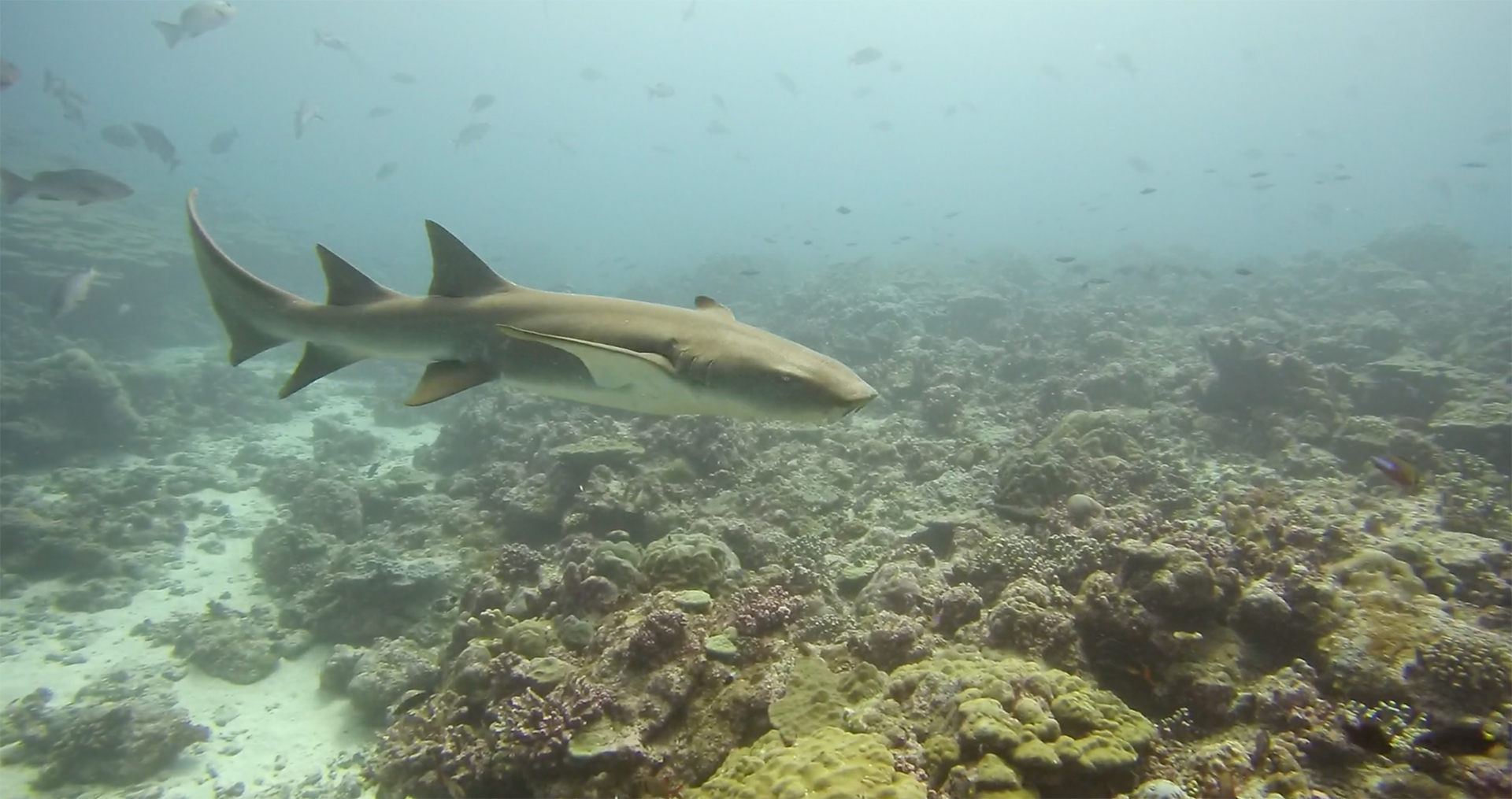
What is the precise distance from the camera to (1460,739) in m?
3.02

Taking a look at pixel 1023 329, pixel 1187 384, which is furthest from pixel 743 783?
pixel 1023 329

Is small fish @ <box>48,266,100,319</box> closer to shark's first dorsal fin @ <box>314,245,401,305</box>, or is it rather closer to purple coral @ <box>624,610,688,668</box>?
shark's first dorsal fin @ <box>314,245,401,305</box>

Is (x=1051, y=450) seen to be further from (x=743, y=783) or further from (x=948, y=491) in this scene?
(x=743, y=783)

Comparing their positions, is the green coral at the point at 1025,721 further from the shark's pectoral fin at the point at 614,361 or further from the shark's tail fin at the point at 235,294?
the shark's tail fin at the point at 235,294

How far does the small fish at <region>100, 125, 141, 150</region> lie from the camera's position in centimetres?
1916

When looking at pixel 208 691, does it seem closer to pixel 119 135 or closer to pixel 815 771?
pixel 815 771

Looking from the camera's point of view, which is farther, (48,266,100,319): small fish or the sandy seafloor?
(48,266,100,319): small fish

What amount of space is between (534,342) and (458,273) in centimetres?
110

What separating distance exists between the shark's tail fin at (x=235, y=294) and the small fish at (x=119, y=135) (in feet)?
70.2

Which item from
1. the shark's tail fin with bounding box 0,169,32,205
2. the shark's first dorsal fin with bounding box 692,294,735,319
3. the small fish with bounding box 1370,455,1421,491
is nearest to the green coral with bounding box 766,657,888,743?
the shark's first dorsal fin with bounding box 692,294,735,319

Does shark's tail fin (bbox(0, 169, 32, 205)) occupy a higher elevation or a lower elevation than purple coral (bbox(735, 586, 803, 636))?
higher

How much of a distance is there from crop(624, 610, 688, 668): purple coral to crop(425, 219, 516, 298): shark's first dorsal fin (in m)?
2.41

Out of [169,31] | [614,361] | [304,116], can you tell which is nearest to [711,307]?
[614,361]

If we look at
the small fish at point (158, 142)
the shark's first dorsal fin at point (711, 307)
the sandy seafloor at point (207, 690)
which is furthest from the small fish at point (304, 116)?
the shark's first dorsal fin at point (711, 307)
